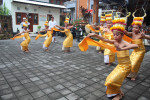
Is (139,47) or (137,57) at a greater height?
(139,47)

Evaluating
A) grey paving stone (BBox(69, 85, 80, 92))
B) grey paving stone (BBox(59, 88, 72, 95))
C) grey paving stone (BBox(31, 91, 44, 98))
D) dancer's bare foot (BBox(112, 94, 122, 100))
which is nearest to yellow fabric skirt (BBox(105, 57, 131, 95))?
dancer's bare foot (BBox(112, 94, 122, 100))

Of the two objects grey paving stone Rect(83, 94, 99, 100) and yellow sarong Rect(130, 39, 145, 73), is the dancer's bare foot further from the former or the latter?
yellow sarong Rect(130, 39, 145, 73)

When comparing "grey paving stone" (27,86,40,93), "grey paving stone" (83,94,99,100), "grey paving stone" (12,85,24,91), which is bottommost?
"grey paving stone" (83,94,99,100)

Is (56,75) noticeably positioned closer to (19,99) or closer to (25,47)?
(19,99)

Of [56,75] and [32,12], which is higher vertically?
[32,12]

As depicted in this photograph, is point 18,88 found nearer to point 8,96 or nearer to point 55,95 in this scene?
point 8,96

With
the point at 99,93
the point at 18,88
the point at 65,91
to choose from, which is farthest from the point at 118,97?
the point at 18,88

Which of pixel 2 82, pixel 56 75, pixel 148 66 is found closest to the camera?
pixel 2 82

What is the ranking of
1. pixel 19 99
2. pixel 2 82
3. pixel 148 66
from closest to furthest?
pixel 19 99
pixel 2 82
pixel 148 66

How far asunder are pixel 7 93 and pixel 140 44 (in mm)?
4120

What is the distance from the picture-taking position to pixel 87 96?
3.13 meters

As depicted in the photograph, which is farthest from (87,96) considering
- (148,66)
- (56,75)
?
(148,66)

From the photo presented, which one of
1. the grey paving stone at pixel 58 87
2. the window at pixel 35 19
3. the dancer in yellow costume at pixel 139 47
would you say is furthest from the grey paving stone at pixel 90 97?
the window at pixel 35 19

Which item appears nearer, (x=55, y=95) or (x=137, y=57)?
(x=55, y=95)
